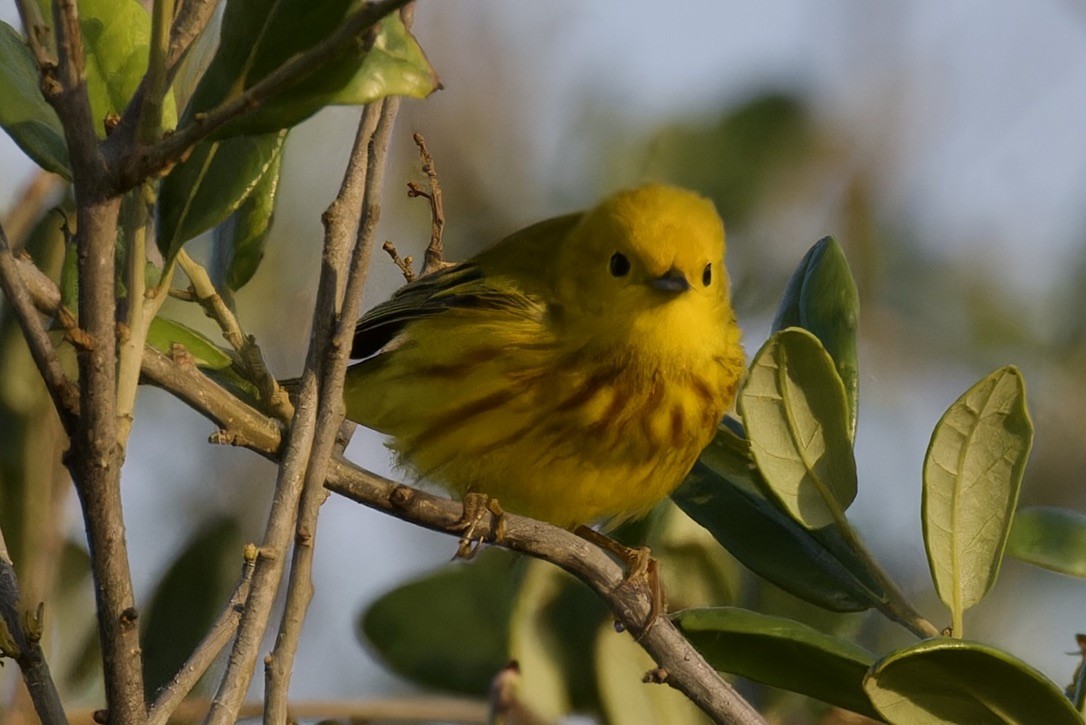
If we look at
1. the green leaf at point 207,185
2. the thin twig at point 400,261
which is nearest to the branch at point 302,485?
the green leaf at point 207,185

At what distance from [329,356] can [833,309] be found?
974 mm

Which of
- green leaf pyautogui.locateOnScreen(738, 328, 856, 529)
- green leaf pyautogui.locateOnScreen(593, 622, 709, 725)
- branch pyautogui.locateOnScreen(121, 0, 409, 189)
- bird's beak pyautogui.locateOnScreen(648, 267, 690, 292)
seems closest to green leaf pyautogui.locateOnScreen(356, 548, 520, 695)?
green leaf pyautogui.locateOnScreen(593, 622, 709, 725)

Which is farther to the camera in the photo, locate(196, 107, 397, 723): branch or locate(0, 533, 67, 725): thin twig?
locate(196, 107, 397, 723): branch

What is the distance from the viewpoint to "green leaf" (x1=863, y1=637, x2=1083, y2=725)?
6.22 feet

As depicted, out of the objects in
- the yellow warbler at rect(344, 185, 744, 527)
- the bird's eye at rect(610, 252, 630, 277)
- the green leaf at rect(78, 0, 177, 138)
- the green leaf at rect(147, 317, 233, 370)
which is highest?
the bird's eye at rect(610, 252, 630, 277)

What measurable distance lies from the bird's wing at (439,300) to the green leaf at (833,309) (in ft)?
3.45

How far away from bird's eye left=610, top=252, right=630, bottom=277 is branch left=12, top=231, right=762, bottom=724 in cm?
99

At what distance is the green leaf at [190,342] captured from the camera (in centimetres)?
257

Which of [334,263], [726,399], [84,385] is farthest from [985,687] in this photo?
[726,399]

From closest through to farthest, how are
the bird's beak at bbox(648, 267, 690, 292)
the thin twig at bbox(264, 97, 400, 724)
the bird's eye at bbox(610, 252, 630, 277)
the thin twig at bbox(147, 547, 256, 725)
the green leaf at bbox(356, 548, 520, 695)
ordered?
the thin twig at bbox(147, 547, 256, 725) < the thin twig at bbox(264, 97, 400, 724) < the green leaf at bbox(356, 548, 520, 695) < the bird's beak at bbox(648, 267, 690, 292) < the bird's eye at bbox(610, 252, 630, 277)

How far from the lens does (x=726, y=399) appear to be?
3469 millimetres

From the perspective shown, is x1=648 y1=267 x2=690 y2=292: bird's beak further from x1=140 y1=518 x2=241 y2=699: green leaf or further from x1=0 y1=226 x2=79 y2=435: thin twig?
x1=0 y1=226 x2=79 y2=435: thin twig

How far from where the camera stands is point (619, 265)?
3.45 metres

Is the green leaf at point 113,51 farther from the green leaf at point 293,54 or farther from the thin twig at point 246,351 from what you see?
the green leaf at point 293,54
